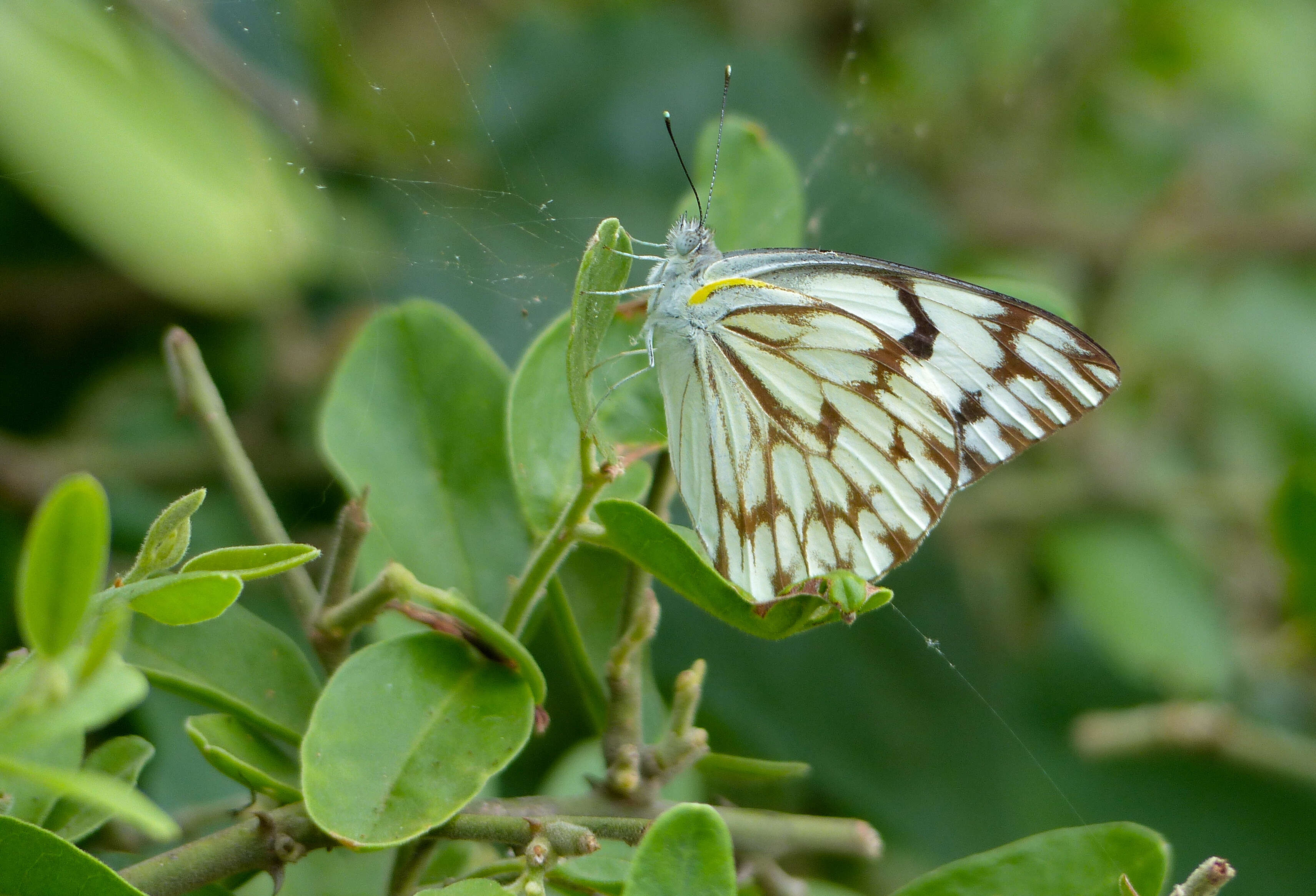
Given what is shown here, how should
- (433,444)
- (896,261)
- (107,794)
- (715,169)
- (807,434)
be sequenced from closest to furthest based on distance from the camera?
(107,794) < (433,444) < (715,169) < (807,434) < (896,261)

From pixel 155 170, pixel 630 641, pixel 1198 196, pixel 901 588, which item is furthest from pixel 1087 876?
pixel 1198 196

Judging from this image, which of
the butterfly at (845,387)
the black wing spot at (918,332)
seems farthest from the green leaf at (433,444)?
the black wing spot at (918,332)

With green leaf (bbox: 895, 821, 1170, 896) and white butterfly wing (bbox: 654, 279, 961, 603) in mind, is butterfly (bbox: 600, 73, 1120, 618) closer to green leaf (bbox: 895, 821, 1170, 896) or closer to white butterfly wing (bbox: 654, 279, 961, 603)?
white butterfly wing (bbox: 654, 279, 961, 603)

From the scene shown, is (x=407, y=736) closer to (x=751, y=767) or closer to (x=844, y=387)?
(x=751, y=767)

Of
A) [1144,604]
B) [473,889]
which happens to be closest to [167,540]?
[473,889]

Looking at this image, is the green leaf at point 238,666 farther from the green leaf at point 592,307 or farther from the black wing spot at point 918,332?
the black wing spot at point 918,332

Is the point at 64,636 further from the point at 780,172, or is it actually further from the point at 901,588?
the point at 901,588

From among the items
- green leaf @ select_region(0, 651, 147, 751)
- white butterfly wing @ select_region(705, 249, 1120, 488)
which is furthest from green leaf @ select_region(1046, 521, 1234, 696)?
green leaf @ select_region(0, 651, 147, 751)
